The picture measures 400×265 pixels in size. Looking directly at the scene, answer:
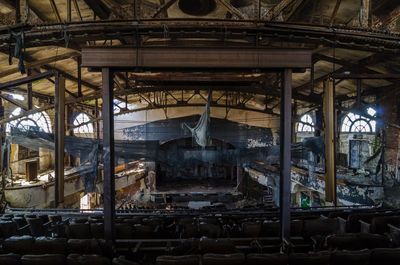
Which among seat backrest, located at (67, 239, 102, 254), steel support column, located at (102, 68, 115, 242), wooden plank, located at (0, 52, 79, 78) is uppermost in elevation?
wooden plank, located at (0, 52, 79, 78)

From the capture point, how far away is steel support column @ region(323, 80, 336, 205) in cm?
592

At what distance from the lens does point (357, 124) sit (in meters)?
13.2

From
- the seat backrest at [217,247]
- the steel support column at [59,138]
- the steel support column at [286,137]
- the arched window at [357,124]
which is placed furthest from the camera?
the arched window at [357,124]

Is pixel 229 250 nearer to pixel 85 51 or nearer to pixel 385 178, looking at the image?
pixel 85 51

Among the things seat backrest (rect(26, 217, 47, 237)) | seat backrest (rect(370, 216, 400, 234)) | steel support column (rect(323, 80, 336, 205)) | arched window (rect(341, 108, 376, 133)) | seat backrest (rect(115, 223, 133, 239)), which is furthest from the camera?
arched window (rect(341, 108, 376, 133))

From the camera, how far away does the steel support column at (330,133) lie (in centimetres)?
592

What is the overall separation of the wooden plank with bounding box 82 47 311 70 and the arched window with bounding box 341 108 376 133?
33.6ft

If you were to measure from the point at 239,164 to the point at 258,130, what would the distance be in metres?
1.88

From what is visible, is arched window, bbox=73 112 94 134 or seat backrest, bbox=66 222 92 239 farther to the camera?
arched window, bbox=73 112 94 134

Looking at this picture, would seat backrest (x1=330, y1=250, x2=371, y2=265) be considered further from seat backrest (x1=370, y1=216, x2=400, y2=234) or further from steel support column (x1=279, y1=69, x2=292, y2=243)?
seat backrest (x1=370, y1=216, x2=400, y2=234)

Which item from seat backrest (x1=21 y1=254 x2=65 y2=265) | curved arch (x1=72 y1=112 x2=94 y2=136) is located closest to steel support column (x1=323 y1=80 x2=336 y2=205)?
seat backrest (x1=21 y1=254 x2=65 y2=265)

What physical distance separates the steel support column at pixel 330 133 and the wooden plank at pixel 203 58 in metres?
2.60

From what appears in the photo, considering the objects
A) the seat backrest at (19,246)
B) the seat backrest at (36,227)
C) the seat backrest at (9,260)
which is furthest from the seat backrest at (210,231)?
the seat backrest at (36,227)

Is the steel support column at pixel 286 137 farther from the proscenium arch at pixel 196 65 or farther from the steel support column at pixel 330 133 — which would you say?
the steel support column at pixel 330 133
